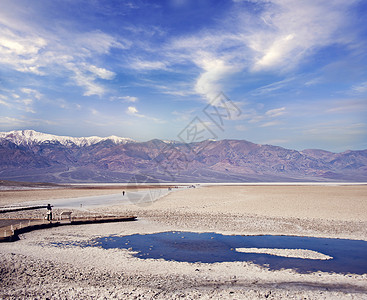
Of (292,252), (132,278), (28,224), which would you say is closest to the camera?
(132,278)

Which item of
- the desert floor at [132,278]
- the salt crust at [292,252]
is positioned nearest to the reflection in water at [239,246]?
the salt crust at [292,252]

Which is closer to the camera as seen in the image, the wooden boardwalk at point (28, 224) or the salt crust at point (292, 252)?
the salt crust at point (292, 252)

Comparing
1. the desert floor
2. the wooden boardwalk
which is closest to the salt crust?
the desert floor

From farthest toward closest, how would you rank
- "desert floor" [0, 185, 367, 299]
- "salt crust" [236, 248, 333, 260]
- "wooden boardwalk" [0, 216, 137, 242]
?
"wooden boardwalk" [0, 216, 137, 242]
"salt crust" [236, 248, 333, 260]
"desert floor" [0, 185, 367, 299]

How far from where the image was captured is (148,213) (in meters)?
30.7

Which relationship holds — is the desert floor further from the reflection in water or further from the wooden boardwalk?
the reflection in water

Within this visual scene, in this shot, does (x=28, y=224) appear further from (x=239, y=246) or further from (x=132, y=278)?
(x=239, y=246)

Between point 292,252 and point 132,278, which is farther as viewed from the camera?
point 292,252

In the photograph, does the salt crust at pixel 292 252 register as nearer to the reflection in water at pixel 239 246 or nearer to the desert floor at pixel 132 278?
the reflection in water at pixel 239 246

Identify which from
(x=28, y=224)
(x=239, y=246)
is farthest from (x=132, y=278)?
(x=28, y=224)

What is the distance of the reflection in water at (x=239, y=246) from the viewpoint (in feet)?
45.3

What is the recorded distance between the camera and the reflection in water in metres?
13.8

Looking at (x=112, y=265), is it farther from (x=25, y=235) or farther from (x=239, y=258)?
(x=25, y=235)

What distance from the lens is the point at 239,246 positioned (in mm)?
17266
